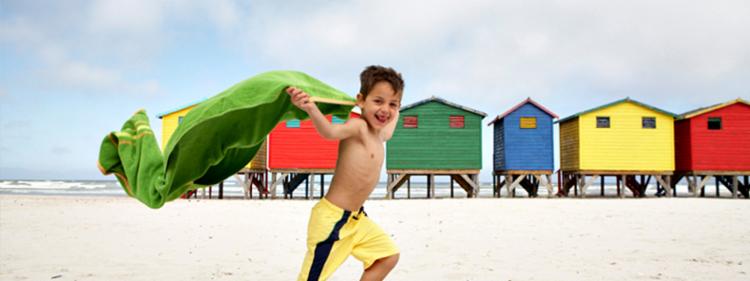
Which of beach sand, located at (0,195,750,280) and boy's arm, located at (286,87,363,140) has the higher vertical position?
boy's arm, located at (286,87,363,140)

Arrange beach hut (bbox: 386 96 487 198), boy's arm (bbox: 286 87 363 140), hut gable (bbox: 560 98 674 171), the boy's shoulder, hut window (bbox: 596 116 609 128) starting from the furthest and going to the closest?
1. hut window (bbox: 596 116 609 128)
2. hut gable (bbox: 560 98 674 171)
3. beach hut (bbox: 386 96 487 198)
4. the boy's shoulder
5. boy's arm (bbox: 286 87 363 140)

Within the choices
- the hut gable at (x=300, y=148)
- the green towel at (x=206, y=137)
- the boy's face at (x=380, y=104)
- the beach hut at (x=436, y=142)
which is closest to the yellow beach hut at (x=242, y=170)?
the hut gable at (x=300, y=148)

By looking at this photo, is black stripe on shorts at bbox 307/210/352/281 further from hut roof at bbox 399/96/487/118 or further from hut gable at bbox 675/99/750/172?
hut gable at bbox 675/99/750/172

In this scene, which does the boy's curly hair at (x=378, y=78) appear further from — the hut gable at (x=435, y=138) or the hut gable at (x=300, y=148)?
the hut gable at (x=300, y=148)

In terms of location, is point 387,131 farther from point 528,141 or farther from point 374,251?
point 528,141

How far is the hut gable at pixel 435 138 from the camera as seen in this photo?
23031mm

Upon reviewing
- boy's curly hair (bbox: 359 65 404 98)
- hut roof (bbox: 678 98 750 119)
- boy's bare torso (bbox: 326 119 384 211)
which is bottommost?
boy's bare torso (bbox: 326 119 384 211)

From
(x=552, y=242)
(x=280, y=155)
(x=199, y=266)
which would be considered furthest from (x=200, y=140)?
(x=280, y=155)

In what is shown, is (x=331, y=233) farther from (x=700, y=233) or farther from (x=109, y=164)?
(x=700, y=233)

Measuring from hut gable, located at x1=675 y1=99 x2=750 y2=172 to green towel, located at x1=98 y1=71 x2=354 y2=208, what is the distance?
24.4 meters

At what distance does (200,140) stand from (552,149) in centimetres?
2169

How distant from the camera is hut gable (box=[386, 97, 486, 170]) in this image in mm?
23031

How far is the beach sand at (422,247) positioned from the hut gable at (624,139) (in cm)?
1028

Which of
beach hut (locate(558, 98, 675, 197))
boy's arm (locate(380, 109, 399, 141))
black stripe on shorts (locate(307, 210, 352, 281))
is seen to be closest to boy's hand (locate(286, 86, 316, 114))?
boy's arm (locate(380, 109, 399, 141))
